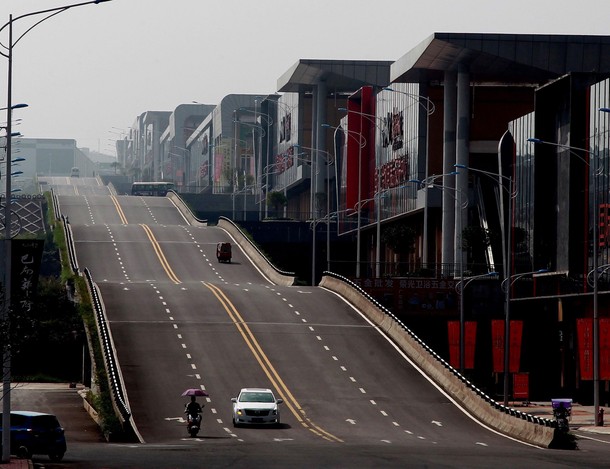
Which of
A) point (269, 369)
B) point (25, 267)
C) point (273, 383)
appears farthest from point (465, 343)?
point (25, 267)

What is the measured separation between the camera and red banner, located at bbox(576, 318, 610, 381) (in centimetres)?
6100

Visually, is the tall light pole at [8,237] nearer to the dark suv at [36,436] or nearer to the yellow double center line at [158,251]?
the dark suv at [36,436]

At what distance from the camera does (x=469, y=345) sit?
73062mm

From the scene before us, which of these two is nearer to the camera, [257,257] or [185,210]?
[257,257]

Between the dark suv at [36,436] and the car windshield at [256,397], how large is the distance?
12665 millimetres

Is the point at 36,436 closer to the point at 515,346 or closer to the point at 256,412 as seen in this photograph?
the point at 256,412

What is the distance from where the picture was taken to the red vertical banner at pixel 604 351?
60.9 metres

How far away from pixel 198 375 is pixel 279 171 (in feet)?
395

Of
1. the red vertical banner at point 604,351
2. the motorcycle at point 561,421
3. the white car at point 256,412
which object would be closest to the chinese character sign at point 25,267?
the white car at point 256,412

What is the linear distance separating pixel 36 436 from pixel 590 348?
3179 cm

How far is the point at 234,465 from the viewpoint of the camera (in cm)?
3347

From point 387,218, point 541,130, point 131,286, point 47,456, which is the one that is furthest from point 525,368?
point 47,456

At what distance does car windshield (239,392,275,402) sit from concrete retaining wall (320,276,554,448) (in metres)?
8.48

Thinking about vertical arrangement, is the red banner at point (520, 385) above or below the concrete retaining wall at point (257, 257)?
below
